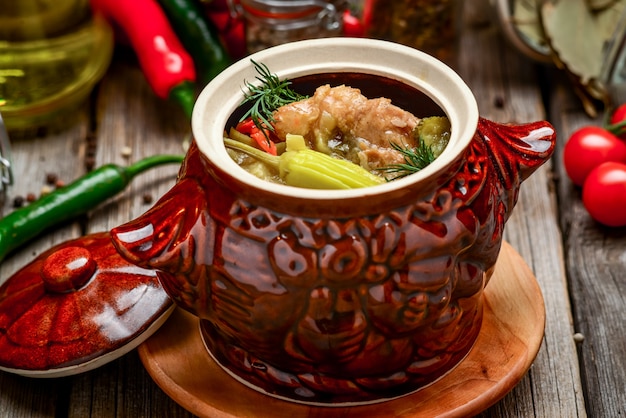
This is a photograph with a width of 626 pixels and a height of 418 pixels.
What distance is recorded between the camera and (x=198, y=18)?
10.1 feet

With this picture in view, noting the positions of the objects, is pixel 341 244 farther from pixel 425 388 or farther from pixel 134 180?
pixel 134 180

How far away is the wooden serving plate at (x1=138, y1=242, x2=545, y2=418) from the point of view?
69.6 inches

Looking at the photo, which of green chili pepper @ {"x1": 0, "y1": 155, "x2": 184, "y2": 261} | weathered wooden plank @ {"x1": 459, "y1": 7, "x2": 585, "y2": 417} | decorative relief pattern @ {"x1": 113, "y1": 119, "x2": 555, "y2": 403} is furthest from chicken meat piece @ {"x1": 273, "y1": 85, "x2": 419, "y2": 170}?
green chili pepper @ {"x1": 0, "y1": 155, "x2": 184, "y2": 261}

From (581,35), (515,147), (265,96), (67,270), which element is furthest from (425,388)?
(581,35)

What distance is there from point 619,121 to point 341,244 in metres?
1.57

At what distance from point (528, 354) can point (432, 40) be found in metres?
1.45

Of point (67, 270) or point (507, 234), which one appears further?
point (507, 234)

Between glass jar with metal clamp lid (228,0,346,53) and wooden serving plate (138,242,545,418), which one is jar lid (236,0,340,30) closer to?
glass jar with metal clamp lid (228,0,346,53)

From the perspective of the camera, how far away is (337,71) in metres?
1.87

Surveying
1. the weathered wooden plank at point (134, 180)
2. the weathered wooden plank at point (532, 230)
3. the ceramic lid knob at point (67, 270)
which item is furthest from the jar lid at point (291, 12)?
the ceramic lid knob at point (67, 270)

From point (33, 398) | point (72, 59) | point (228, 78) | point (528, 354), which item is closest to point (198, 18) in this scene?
point (72, 59)

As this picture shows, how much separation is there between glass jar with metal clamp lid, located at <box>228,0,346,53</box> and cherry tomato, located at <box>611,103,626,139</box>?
985 millimetres

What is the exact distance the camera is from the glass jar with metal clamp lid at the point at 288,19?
2.94 metres

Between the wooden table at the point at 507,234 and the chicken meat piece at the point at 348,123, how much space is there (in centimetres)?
68
